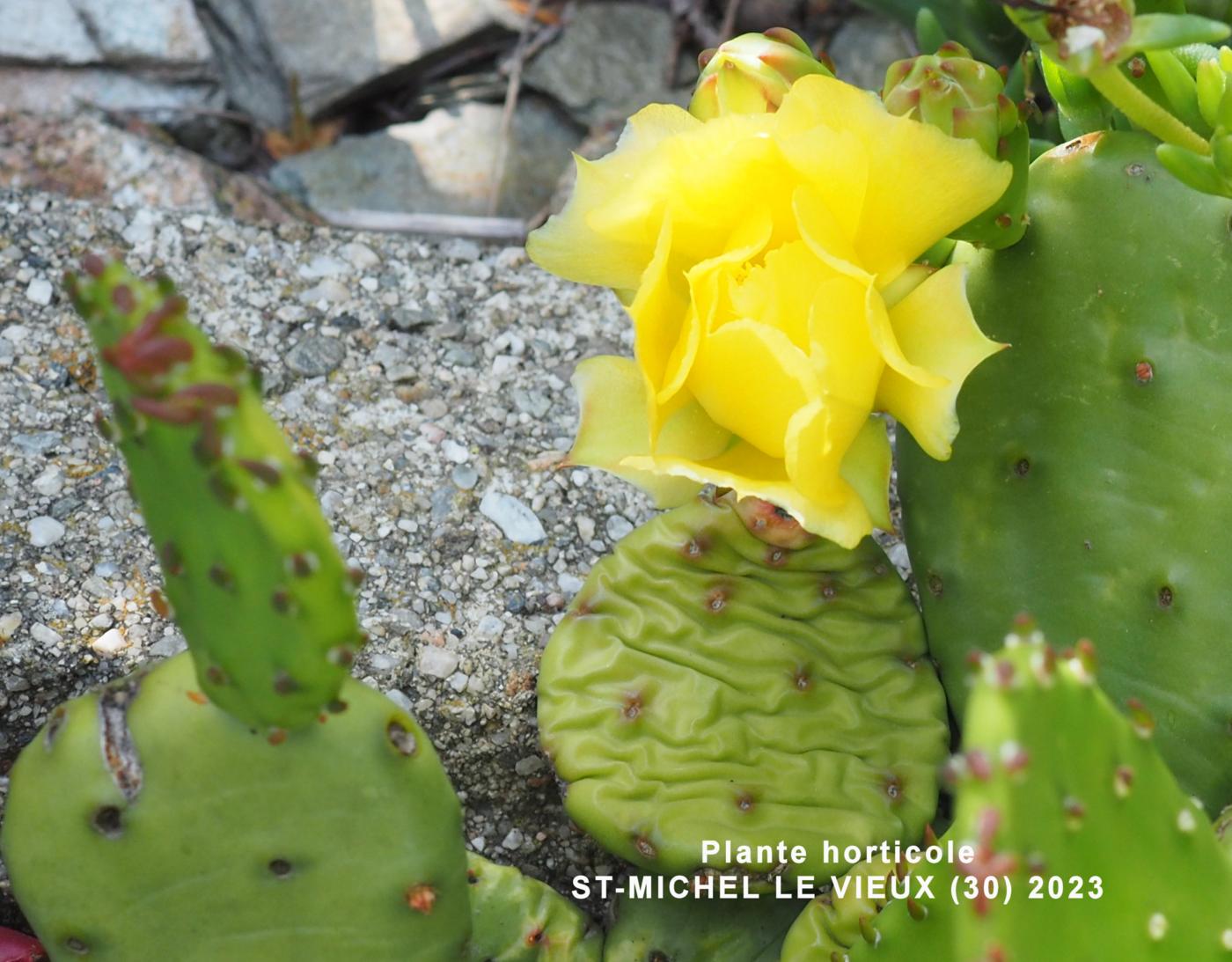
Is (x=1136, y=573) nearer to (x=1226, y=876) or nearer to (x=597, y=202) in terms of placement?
(x=1226, y=876)

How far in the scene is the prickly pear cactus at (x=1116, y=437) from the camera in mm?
932

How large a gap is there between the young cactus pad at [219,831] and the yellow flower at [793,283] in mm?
248

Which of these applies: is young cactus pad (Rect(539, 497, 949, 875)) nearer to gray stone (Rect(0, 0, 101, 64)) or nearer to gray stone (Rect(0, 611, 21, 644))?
gray stone (Rect(0, 611, 21, 644))

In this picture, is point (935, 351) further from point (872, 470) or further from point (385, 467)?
point (385, 467)

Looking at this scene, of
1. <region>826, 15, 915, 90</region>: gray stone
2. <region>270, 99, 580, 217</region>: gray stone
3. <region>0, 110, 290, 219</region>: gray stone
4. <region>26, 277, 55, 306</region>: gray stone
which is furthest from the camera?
<region>826, 15, 915, 90</region>: gray stone

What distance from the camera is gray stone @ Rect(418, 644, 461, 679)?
1.14 m

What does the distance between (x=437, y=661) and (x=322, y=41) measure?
1.36m

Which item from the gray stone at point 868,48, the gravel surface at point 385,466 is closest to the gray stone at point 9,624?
the gravel surface at point 385,466

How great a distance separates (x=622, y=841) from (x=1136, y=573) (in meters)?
0.39

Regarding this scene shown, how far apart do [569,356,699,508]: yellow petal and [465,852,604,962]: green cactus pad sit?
29cm

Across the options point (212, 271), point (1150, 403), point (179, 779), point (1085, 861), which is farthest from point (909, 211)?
point (212, 271)

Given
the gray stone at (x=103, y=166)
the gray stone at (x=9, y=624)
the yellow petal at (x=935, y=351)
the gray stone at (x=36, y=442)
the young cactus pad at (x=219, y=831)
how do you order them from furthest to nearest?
the gray stone at (x=103, y=166) → the gray stone at (x=36, y=442) → the gray stone at (x=9, y=624) → the yellow petal at (x=935, y=351) → the young cactus pad at (x=219, y=831)

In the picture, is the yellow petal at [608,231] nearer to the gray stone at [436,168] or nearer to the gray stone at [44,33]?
the gray stone at [436,168]

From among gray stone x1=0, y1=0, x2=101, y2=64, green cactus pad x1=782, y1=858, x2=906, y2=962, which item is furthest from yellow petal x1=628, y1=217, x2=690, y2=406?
gray stone x1=0, y1=0, x2=101, y2=64
